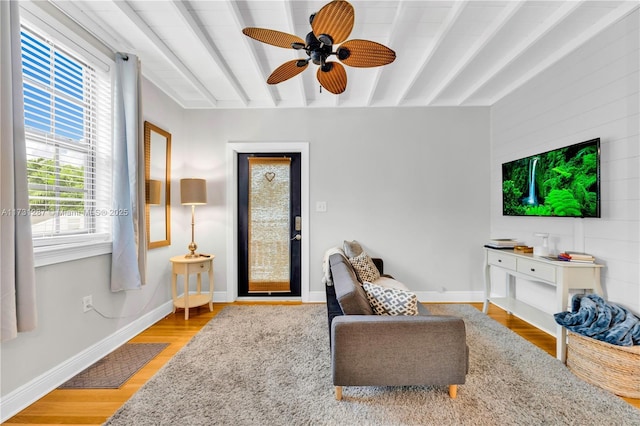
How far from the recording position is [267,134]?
3.62 metres

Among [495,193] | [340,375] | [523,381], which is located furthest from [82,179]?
[495,193]

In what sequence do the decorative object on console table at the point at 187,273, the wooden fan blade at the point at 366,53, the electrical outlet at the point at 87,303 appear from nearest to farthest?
1. the wooden fan blade at the point at 366,53
2. the electrical outlet at the point at 87,303
3. the decorative object on console table at the point at 187,273

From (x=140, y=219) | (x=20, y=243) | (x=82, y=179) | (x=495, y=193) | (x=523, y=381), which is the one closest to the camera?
(x=20, y=243)

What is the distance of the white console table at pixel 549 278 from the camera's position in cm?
211

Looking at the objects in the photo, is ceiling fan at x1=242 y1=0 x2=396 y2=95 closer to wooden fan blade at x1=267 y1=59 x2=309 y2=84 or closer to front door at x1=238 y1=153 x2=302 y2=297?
wooden fan blade at x1=267 y1=59 x2=309 y2=84

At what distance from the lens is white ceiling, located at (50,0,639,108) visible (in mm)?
1947

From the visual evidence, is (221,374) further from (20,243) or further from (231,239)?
(231,239)

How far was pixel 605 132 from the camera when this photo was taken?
214cm

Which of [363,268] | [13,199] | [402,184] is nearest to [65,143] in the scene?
[13,199]

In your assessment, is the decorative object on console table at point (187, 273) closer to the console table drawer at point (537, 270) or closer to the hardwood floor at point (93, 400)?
the hardwood floor at point (93, 400)

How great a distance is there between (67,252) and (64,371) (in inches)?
33.8

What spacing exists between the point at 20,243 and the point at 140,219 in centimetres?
96

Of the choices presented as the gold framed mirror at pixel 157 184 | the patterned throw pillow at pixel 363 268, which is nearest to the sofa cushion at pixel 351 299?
the patterned throw pillow at pixel 363 268

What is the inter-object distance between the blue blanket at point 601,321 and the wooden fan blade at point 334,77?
2.49 m
